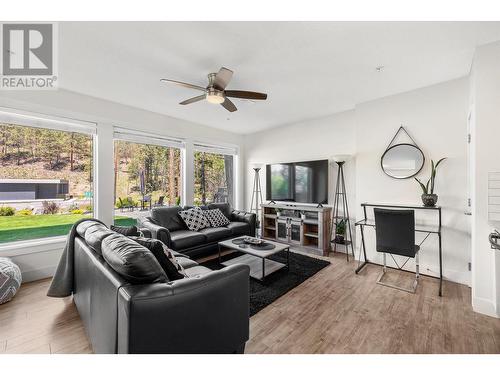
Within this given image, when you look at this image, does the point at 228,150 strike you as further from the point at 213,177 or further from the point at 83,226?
the point at 83,226

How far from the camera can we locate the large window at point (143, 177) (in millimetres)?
3771

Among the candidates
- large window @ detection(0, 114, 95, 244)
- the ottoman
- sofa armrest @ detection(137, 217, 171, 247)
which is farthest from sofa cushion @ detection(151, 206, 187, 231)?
the ottoman

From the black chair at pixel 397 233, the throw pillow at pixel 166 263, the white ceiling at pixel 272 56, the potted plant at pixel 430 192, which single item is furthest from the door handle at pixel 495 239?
the throw pillow at pixel 166 263

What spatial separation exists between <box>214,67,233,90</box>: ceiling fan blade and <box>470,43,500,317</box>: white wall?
7.72 feet

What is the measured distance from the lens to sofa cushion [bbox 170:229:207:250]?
308 centimetres

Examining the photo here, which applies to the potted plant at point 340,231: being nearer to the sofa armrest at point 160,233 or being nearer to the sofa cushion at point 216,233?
the sofa cushion at point 216,233

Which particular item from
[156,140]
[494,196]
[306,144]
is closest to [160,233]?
[156,140]

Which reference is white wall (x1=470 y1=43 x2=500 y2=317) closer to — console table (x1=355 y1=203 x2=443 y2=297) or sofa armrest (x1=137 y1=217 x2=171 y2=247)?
console table (x1=355 y1=203 x2=443 y2=297)

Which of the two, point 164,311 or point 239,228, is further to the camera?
point 239,228

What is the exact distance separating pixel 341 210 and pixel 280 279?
6.38 ft

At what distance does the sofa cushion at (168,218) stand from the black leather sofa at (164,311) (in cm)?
195

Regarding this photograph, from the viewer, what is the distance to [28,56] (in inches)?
83.2

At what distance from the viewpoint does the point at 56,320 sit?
6.26 ft
